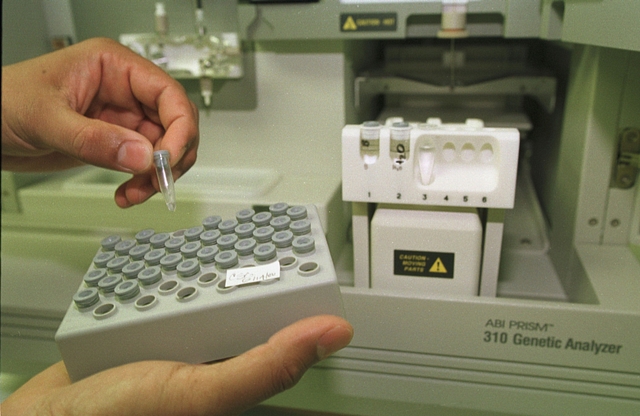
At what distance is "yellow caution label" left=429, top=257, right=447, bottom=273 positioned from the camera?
764 millimetres

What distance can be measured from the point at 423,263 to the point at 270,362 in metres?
0.36

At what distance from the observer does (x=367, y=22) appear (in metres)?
0.90

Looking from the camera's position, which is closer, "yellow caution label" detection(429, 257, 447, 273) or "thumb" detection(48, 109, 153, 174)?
"thumb" detection(48, 109, 153, 174)

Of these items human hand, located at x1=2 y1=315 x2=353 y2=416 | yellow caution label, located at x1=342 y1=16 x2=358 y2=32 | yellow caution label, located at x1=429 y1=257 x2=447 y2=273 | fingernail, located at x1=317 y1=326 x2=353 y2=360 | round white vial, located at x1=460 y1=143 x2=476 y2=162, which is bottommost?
yellow caution label, located at x1=429 y1=257 x2=447 y2=273

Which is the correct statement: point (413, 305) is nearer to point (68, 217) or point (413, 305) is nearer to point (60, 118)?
point (60, 118)

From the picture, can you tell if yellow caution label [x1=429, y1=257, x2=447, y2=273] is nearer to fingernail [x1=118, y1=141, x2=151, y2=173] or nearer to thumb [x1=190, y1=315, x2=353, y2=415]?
thumb [x1=190, y1=315, x2=353, y2=415]

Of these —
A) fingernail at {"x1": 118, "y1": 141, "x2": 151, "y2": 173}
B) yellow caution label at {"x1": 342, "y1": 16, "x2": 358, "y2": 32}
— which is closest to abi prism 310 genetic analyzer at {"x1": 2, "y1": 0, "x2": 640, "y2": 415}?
yellow caution label at {"x1": 342, "y1": 16, "x2": 358, "y2": 32}

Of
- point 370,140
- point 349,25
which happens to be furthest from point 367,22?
point 370,140

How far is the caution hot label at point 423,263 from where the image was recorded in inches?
30.0

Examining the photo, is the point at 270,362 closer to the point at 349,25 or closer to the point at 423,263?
the point at 423,263

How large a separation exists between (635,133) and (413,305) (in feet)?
1.64

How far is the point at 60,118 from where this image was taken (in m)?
0.52

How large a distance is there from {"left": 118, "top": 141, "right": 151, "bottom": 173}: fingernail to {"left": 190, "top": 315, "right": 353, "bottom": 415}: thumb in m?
0.24

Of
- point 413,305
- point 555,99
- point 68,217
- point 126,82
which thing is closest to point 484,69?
point 555,99
